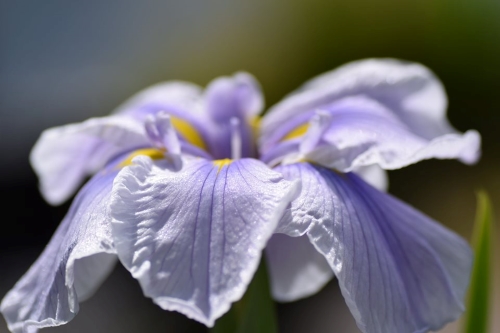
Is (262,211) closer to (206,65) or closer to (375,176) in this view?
(375,176)

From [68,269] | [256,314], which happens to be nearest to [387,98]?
[256,314]

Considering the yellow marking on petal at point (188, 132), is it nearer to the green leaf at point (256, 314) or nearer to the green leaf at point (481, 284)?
the green leaf at point (256, 314)

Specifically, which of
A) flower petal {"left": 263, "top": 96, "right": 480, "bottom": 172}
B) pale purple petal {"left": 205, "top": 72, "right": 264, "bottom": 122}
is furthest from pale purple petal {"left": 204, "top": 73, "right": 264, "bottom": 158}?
flower petal {"left": 263, "top": 96, "right": 480, "bottom": 172}

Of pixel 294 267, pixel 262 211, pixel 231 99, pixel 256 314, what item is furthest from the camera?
pixel 231 99

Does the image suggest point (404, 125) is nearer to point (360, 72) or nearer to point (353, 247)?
point (360, 72)

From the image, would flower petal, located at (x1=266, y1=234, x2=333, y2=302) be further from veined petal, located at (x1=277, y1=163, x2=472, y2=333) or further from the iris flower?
veined petal, located at (x1=277, y1=163, x2=472, y2=333)

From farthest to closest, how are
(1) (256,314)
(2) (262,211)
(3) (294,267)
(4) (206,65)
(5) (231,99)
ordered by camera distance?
(4) (206,65)
(5) (231,99)
(3) (294,267)
(1) (256,314)
(2) (262,211)
